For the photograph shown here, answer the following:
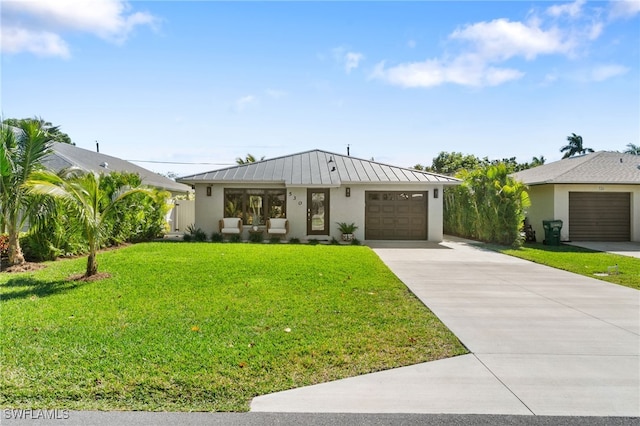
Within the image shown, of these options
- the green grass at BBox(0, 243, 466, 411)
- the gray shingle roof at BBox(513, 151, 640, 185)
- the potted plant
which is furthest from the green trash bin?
the green grass at BBox(0, 243, 466, 411)

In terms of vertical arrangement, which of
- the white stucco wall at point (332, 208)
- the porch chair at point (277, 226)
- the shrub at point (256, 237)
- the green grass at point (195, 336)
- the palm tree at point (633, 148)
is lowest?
the green grass at point (195, 336)

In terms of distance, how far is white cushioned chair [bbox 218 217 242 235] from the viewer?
16.7 m

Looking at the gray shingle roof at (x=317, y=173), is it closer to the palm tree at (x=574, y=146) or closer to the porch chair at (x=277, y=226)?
the porch chair at (x=277, y=226)

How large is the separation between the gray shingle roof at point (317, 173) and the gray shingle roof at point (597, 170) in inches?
194

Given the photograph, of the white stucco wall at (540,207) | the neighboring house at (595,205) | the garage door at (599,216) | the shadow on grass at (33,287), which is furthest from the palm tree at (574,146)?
A: the shadow on grass at (33,287)

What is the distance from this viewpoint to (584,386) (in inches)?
143

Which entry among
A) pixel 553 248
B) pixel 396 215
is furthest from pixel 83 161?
pixel 553 248

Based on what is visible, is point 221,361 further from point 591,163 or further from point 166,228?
point 591,163

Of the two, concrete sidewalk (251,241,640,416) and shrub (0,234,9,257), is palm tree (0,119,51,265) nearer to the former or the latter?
shrub (0,234,9,257)

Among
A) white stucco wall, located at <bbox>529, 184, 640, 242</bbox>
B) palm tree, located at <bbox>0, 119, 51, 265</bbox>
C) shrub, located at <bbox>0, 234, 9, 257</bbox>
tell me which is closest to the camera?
palm tree, located at <bbox>0, 119, 51, 265</bbox>

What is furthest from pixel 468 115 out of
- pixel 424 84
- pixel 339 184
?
pixel 339 184

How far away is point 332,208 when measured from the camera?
56.5 feet

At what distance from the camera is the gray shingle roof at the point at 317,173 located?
16719 mm

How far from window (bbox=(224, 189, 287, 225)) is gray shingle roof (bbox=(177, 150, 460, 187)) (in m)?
0.72
